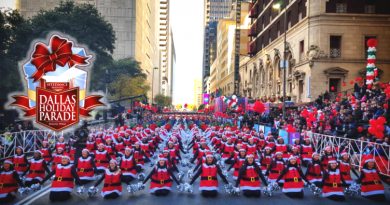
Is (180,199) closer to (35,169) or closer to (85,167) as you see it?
(85,167)

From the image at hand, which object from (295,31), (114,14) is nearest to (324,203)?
(295,31)

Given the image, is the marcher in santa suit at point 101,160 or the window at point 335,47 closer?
the marcher in santa suit at point 101,160

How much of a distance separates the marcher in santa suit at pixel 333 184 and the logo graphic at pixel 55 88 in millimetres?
6749

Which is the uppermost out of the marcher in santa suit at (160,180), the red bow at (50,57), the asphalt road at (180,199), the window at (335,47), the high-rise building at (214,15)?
the high-rise building at (214,15)

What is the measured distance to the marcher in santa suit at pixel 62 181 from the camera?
8.87 metres

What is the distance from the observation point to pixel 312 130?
18344 millimetres

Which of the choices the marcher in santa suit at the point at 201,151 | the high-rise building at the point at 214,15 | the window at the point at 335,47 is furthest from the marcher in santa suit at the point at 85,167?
the high-rise building at the point at 214,15

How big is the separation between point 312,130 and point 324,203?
10.1 meters

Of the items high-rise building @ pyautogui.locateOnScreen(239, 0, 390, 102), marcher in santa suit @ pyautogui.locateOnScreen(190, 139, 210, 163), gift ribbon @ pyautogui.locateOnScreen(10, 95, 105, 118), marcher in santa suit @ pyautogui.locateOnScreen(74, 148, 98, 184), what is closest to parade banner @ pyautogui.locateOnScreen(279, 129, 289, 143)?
high-rise building @ pyautogui.locateOnScreen(239, 0, 390, 102)

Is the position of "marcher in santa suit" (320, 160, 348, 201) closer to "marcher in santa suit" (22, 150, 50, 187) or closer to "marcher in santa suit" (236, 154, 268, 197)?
"marcher in santa suit" (236, 154, 268, 197)

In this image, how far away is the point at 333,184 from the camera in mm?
9125

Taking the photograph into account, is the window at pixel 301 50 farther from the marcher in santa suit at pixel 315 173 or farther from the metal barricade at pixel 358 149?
the marcher in santa suit at pixel 315 173

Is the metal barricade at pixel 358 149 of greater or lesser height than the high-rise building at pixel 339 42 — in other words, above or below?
below

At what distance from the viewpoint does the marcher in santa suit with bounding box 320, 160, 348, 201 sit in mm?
9062
